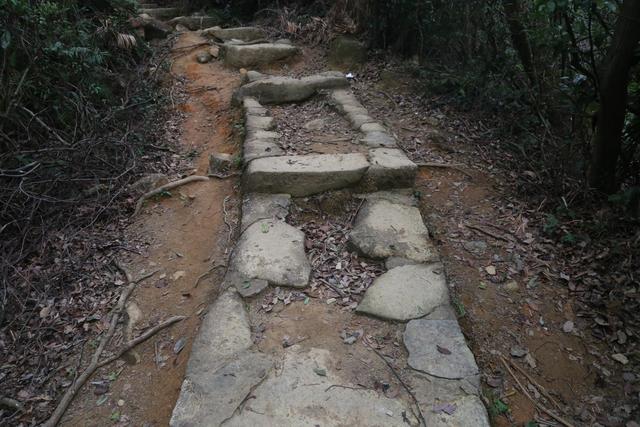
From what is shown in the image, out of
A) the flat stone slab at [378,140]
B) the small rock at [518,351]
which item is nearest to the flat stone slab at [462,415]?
the small rock at [518,351]

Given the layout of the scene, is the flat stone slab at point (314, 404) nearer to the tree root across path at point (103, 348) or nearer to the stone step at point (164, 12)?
the tree root across path at point (103, 348)

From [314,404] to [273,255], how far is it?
3.33 ft

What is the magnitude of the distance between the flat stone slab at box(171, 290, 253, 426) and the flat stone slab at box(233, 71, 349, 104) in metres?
2.81

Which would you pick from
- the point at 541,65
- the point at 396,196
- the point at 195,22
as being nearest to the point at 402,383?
the point at 396,196

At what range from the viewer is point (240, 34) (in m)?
6.46

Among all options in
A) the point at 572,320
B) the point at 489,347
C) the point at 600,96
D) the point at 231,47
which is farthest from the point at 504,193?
the point at 231,47

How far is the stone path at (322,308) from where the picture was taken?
1.76 metres

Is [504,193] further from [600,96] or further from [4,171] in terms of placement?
[4,171]

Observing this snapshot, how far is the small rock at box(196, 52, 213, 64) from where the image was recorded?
5.91 metres

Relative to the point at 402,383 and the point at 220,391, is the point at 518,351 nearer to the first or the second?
the point at 402,383

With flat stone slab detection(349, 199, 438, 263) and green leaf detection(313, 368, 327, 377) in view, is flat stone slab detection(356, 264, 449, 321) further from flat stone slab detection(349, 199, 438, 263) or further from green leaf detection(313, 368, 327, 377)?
green leaf detection(313, 368, 327, 377)

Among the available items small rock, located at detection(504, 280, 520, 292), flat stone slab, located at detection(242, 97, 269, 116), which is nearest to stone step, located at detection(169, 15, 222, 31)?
flat stone slab, located at detection(242, 97, 269, 116)

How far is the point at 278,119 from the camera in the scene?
4.29m

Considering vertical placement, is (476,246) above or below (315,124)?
below
